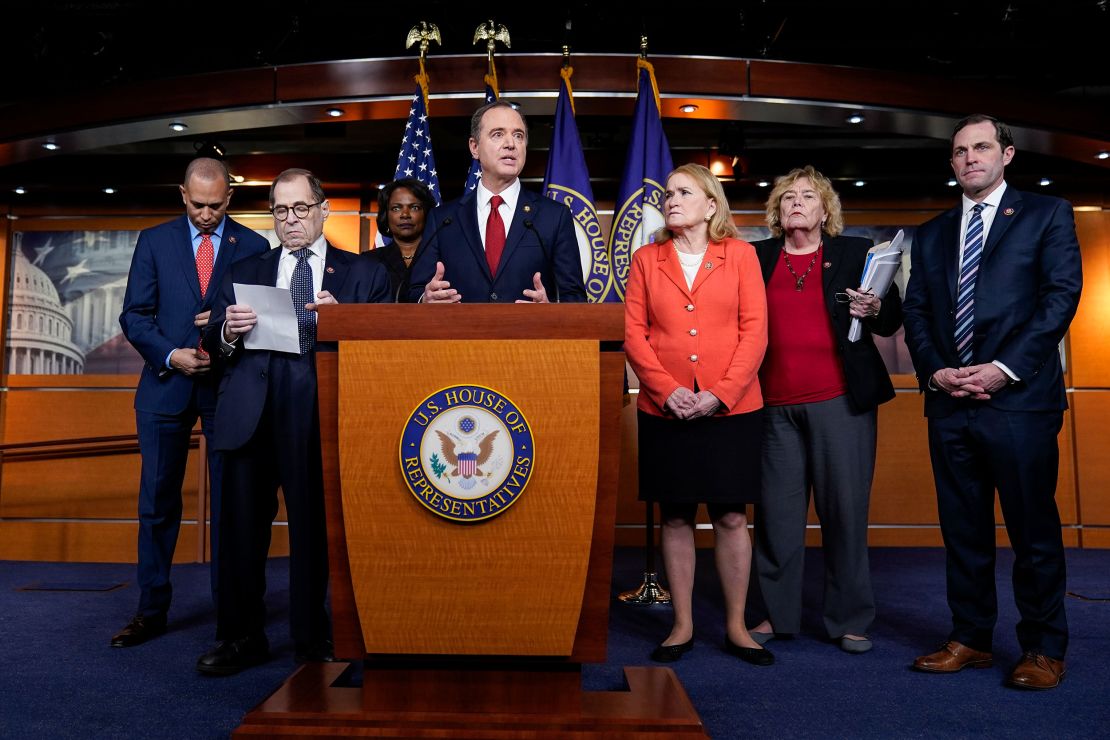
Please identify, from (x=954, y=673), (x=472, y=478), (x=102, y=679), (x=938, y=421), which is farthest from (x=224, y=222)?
(x=954, y=673)

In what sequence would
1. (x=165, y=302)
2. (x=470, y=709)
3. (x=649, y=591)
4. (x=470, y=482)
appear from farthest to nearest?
(x=649, y=591) < (x=165, y=302) < (x=470, y=709) < (x=470, y=482)

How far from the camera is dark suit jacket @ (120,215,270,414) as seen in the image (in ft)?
10.1

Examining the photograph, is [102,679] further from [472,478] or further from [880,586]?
[880,586]

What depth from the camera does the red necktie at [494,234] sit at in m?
2.43

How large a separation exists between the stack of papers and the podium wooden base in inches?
62.6

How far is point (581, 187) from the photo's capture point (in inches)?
168

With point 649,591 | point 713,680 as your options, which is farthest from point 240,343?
point 649,591

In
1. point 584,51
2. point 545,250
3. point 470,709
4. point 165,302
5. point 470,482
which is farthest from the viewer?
point 584,51

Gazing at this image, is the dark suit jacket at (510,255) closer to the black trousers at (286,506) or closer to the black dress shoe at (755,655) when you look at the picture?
the black trousers at (286,506)

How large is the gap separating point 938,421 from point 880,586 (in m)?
1.78

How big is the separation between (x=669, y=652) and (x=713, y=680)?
0.86ft

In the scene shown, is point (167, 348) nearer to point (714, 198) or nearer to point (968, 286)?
point (714, 198)

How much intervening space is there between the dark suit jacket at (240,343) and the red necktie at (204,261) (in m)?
0.55

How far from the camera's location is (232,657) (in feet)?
8.43
